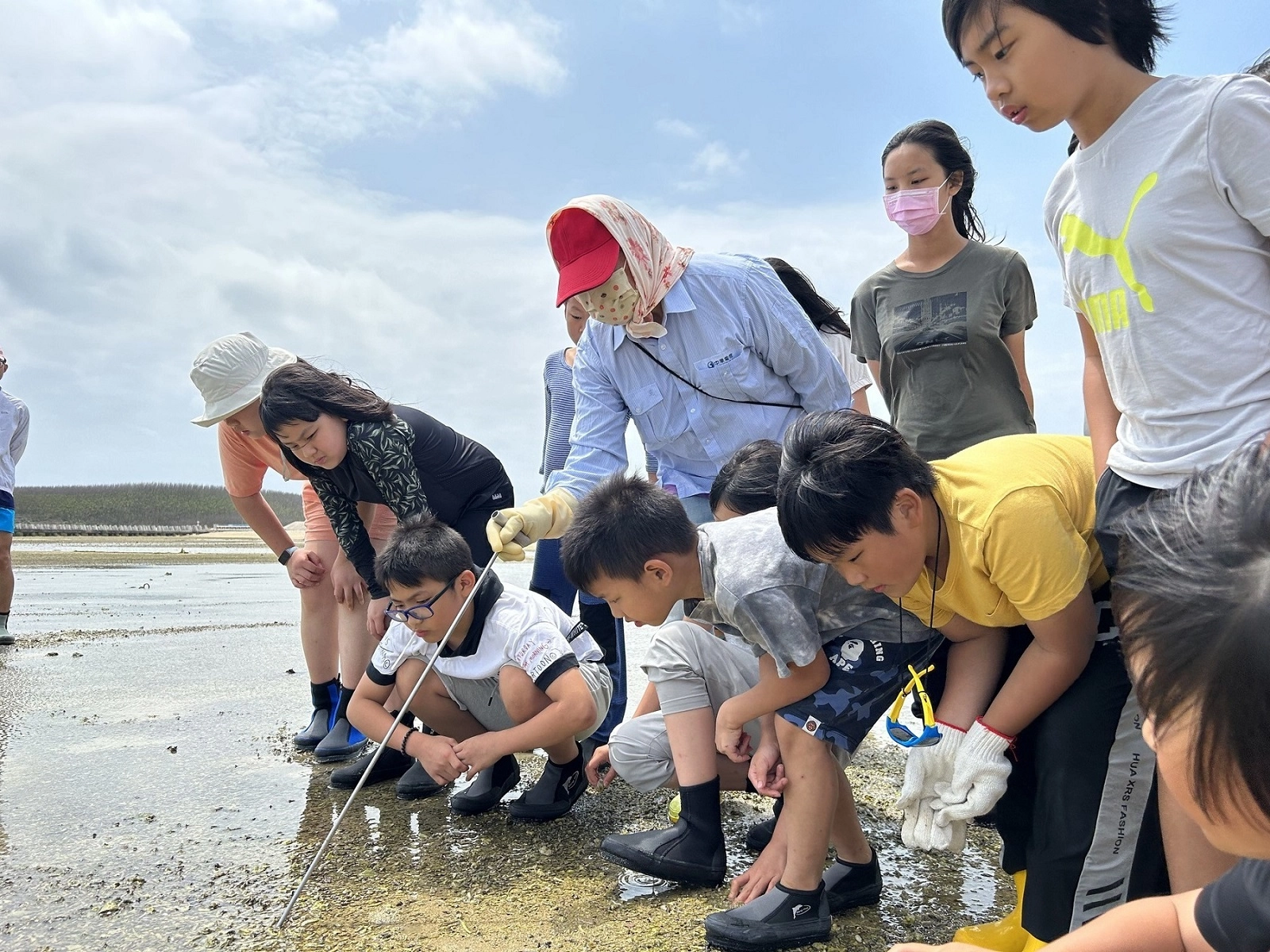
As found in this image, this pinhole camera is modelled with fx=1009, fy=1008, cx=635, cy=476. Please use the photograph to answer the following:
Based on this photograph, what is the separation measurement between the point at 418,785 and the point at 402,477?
986mm

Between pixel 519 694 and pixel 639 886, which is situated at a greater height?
pixel 519 694

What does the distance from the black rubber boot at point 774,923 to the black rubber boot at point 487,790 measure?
1.08 m

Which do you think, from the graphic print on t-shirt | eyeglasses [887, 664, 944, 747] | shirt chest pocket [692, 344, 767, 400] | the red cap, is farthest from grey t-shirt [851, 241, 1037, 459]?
eyeglasses [887, 664, 944, 747]

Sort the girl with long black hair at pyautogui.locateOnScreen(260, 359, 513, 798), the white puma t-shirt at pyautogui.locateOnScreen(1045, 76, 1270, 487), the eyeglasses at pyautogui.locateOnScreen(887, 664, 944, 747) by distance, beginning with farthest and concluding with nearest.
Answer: the girl with long black hair at pyautogui.locateOnScreen(260, 359, 513, 798)
the eyeglasses at pyautogui.locateOnScreen(887, 664, 944, 747)
the white puma t-shirt at pyautogui.locateOnScreen(1045, 76, 1270, 487)

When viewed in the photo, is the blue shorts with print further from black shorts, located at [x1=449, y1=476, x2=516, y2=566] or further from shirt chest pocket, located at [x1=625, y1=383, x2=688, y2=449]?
black shorts, located at [x1=449, y1=476, x2=516, y2=566]

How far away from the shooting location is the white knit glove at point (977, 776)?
Result: 184 cm

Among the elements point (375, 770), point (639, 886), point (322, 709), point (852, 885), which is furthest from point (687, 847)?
point (322, 709)

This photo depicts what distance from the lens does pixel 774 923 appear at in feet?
6.45

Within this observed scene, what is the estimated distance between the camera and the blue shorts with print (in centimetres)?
210

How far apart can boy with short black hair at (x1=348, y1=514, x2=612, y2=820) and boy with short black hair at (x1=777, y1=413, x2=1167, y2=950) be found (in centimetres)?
117

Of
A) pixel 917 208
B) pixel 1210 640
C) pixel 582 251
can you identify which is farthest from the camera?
pixel 917 208

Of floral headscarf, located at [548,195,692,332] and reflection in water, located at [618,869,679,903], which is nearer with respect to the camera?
reflection in water, located at [618,869,679,903]

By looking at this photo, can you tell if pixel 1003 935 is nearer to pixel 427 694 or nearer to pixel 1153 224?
pixel 1153 224

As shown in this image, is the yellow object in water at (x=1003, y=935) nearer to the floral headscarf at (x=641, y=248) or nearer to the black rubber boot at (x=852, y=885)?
the black rubber boot at (x=852, y=885)
